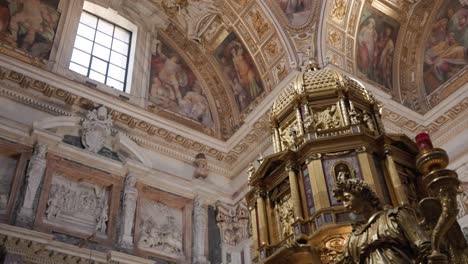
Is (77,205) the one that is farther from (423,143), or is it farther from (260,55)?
(423,143)

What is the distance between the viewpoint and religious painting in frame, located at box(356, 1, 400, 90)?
11914mm

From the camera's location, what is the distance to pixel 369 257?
3.01 metres

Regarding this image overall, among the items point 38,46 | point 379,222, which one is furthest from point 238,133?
point 379,222

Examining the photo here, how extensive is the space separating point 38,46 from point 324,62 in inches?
255

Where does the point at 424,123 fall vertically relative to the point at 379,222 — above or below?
above

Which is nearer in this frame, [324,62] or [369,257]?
[369,257]

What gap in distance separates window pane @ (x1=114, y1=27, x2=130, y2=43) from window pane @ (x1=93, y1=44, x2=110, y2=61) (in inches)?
26.6

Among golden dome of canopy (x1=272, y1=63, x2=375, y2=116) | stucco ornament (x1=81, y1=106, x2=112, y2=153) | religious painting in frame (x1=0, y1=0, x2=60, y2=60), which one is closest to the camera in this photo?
golden dome of canopy (x1=272, y1=63, x2=375, y2=116)

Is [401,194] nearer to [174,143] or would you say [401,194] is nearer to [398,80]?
[174,143]

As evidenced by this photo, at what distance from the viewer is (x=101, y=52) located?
1221 centimetres

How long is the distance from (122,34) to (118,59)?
36.5 inches

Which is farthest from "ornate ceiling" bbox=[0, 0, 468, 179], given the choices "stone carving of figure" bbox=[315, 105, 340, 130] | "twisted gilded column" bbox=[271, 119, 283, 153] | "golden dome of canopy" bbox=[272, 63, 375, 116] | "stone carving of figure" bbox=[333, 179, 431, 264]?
"stone carving of figure" bbox=[333, 179, 431, 264]

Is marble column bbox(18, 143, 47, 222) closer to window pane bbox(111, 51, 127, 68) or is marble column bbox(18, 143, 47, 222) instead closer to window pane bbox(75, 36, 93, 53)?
window pane bbox(75, 36, 93, 53)

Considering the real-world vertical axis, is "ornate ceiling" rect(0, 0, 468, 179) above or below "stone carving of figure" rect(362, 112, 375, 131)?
above
